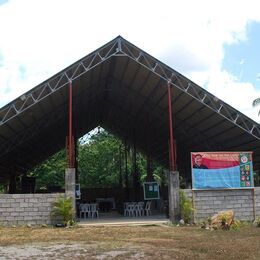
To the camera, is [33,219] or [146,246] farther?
[33,219]

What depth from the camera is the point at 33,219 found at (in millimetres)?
15469

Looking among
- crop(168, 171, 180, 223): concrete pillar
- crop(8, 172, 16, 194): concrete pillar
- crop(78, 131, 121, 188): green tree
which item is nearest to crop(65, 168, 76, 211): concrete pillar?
crop(168, 171, 180, 223): concrete pillar

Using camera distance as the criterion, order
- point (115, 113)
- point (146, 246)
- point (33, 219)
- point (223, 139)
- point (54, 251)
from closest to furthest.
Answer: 1. point (54, 251)
2. point (146, 246)
3. point (33, 219)
4. point (223, 139)
5. point (115, 113)

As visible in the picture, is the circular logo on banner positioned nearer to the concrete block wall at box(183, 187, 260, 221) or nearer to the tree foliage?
the concrete block wall at box(183, 187, 260, 221)

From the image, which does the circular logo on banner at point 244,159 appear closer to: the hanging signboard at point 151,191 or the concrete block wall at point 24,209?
the hanging signboard at point 151,191

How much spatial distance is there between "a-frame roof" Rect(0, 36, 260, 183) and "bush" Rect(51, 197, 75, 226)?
147 inches

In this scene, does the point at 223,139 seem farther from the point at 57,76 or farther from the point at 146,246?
the point at 146,246

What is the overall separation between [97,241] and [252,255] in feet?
13.3

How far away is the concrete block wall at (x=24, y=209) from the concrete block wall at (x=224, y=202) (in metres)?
5.16

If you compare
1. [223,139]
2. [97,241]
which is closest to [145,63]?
[223,139]

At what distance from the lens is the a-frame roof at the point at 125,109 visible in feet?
56.2

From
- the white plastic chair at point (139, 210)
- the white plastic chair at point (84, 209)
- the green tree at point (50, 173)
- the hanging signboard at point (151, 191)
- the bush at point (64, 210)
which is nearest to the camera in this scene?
the bush at point (64, 210)

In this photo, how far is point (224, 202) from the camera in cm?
1675

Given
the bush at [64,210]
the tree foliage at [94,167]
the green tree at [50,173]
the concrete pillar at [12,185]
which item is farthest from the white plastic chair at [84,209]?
the green tree at [50,173]
